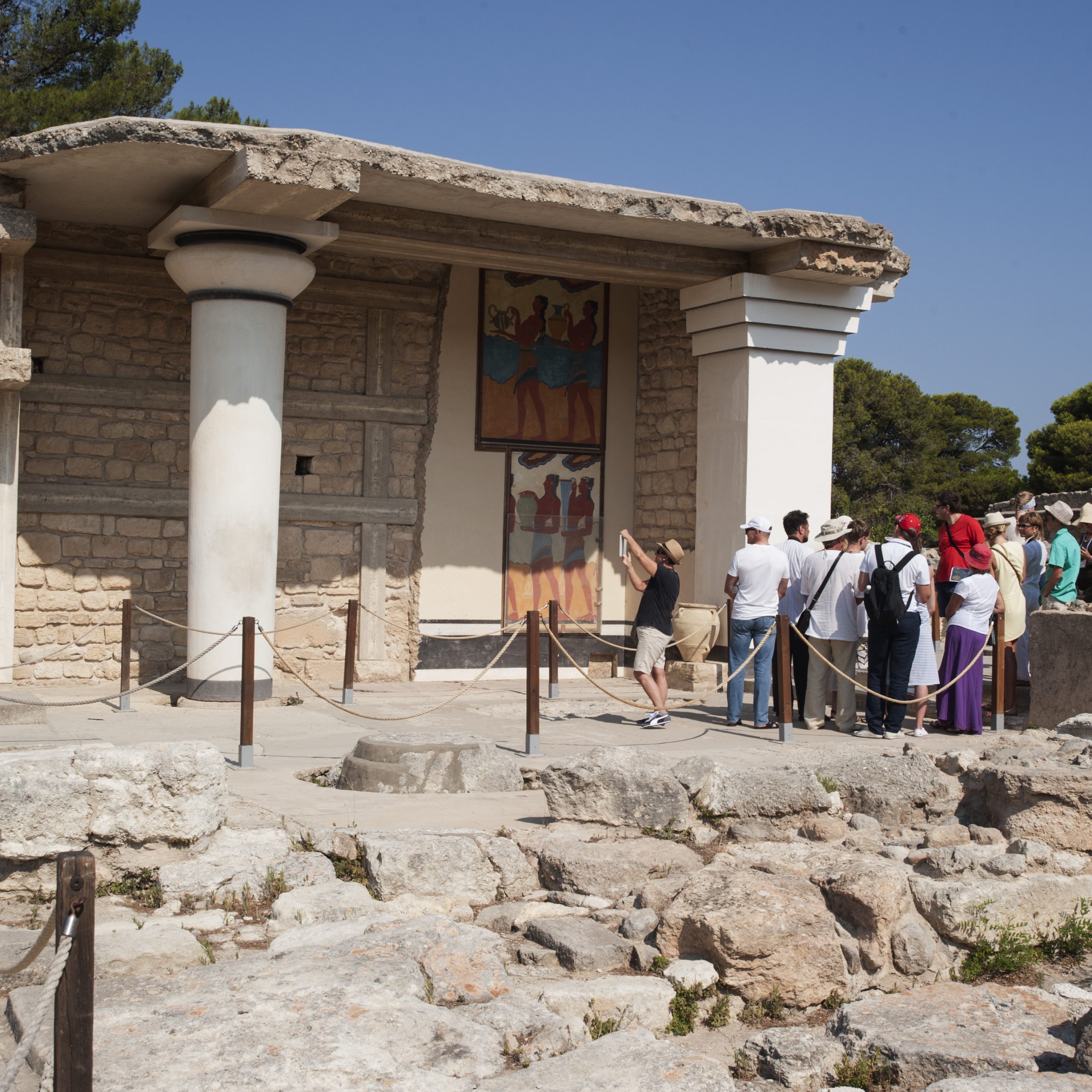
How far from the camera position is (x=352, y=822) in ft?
18.0

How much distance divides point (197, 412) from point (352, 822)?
439 cm

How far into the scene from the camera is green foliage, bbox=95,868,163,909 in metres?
4.68

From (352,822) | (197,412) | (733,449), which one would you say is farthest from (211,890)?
Result: (733,449)

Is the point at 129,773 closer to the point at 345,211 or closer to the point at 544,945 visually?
the point at 544,945

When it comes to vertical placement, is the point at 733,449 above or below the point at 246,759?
above

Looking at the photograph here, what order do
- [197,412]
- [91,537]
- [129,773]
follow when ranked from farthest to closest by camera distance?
[91,537] < [197,412] < [129,773]

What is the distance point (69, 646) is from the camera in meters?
9.73

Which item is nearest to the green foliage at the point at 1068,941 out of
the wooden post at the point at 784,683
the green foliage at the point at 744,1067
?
the green foliage at the point at 744,1067

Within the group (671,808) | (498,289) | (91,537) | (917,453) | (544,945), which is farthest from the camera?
(917,453)

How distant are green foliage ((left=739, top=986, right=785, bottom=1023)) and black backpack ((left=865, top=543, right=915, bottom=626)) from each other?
437cm

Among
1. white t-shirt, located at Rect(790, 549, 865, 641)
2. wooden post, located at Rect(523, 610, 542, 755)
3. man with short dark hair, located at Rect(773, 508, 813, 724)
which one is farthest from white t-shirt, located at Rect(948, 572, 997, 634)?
wooden post, located at Rect(523, 610, 542, 755)

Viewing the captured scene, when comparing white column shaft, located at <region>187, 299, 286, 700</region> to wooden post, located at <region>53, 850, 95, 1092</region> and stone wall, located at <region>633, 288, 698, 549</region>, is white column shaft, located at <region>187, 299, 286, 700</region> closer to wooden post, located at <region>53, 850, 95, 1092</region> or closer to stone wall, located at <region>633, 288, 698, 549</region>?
stone wall, located at <region>633, 288, 698, 549</region>

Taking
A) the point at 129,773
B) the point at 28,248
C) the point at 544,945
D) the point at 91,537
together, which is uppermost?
the point at 28,248

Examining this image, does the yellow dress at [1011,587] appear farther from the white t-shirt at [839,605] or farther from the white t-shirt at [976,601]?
the white t-shirt at [839,605]
